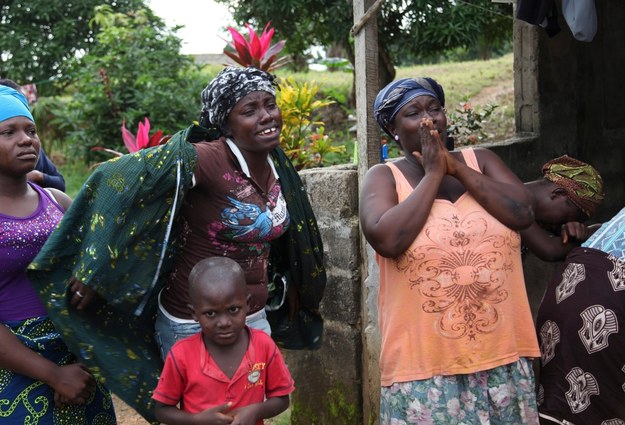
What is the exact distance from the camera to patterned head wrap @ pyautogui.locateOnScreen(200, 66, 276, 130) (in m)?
3.01

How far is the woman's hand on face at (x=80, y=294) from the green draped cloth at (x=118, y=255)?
2 centimetres

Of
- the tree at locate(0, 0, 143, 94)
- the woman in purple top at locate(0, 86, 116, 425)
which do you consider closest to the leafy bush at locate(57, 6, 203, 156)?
the tree at locate(0, 0, 143, 94)

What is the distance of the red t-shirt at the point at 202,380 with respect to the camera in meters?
2.70

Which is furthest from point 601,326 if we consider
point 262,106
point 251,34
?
point 251,34

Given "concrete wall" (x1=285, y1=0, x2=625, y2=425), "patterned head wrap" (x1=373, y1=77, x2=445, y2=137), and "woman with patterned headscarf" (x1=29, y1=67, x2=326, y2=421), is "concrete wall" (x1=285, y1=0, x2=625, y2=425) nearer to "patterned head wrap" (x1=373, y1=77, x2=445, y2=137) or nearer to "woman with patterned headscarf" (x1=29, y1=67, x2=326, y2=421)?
"woman with patterned headscarf" (x1=29, y1=67, x2=326, y2=421)

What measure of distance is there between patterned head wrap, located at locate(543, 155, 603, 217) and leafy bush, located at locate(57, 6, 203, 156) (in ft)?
24.1

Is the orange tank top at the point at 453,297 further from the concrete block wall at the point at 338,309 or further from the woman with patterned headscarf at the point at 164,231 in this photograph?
the concrete block wall at the point at 338,309

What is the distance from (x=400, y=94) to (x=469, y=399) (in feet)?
3.68

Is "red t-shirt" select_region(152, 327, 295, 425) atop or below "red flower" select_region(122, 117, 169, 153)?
below

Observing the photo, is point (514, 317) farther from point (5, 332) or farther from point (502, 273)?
point (5, 332)

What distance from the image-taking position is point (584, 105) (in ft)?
20.2

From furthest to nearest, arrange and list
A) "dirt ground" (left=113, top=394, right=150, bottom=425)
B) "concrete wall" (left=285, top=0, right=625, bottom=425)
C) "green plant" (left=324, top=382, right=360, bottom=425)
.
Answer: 1. "dirt ground" (left=113, top=394, right=150, bottom=425)
2. "green plant" (left=324, top=382, right=360, bottom=425)
3. "concrete wall" (left=285, top=0, right=625, bottom=425)

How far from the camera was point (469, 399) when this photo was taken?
2879 mm

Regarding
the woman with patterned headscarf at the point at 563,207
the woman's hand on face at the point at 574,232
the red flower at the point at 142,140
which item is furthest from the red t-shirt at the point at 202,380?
the red flower at the point at 142,140
